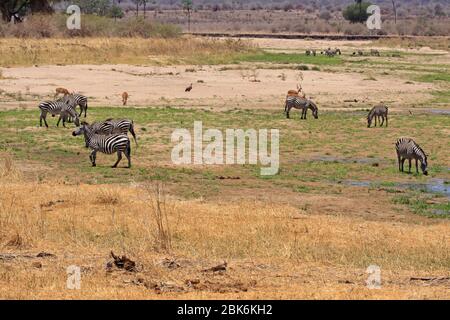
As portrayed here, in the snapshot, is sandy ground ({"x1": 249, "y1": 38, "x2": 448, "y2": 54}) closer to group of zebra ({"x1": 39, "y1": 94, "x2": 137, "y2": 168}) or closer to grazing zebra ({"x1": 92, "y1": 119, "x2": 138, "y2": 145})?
group of zebra ({"x1": 39, "y1": 94, "x2": 137, "y2": 168})

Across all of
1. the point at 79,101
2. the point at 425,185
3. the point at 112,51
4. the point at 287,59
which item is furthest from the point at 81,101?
the point at 287,59

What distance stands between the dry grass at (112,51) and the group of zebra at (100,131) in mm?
19501

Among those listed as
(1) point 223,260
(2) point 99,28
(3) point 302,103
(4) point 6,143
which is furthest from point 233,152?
(2) point 99,28

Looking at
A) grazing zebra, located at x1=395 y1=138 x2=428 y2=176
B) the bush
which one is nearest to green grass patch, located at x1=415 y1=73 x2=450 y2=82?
the bush

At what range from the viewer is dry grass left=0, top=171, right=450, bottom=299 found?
10883 mm

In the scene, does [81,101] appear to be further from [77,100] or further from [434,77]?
[434,77]

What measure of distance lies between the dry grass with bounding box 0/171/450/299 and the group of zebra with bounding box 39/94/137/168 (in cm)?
366

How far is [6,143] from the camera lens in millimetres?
26453

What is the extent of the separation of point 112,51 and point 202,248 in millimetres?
43318

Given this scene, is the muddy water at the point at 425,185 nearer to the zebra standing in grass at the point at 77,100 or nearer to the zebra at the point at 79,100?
the zebra standing in grass at the point at 77,100
